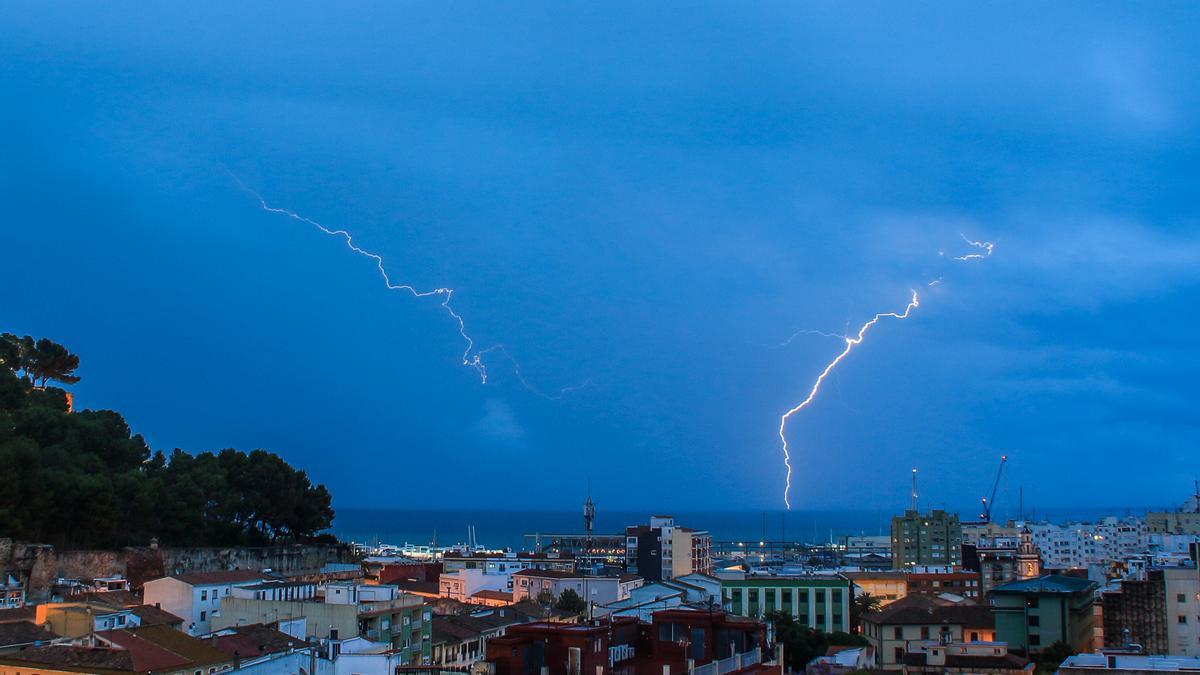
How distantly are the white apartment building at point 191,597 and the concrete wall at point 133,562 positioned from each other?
2.97m

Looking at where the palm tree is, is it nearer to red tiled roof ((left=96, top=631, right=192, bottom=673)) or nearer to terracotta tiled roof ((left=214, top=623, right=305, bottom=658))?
terracotta tiled roof ((left=214, top=623, right=305, bottom=658))

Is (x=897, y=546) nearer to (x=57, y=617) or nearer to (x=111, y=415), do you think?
(x=111, y=415)

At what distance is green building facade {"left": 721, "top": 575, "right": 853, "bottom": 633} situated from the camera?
149 feet

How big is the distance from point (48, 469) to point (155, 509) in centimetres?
612

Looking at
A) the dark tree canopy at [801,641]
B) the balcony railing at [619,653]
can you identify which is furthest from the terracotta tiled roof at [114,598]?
the dark tree canopy at [801,641]

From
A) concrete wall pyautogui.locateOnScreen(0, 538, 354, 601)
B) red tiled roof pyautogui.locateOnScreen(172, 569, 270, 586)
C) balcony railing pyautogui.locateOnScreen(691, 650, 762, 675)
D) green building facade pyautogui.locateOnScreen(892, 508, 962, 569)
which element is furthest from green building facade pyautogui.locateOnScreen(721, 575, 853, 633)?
green building facade pyautogui.locateOnScreen(892, 508, 962, 569)

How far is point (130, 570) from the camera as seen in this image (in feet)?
129

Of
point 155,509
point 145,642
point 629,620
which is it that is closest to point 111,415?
point 155,509

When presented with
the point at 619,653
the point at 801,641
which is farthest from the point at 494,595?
the point at 619,653

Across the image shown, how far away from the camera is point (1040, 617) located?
33.3m

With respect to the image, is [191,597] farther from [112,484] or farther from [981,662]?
[981,662]

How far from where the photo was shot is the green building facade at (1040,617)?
109 ft

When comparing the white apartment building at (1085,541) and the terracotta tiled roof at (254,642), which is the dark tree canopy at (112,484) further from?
the white apartment building at (1085,541)

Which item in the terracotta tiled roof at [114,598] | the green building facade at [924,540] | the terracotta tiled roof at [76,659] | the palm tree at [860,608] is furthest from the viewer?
the green building facade at [924,540]
